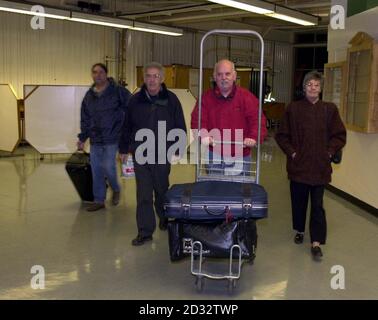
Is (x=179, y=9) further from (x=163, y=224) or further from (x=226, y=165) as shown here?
(x=226, y=165)

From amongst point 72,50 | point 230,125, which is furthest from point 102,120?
point 72,50

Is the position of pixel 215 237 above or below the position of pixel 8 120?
below

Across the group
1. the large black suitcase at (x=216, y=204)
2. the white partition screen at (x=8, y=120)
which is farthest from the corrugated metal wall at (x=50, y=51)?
the large black suitcase at (x=216, y=204)

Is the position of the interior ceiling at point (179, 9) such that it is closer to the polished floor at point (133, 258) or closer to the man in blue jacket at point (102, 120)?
the man in blue jacket at point (102, 120)

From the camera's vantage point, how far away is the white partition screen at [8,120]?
866 cm

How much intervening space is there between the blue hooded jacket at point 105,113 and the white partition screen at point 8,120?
416 cm

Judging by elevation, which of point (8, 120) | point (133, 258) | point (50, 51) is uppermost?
point (50, 51)

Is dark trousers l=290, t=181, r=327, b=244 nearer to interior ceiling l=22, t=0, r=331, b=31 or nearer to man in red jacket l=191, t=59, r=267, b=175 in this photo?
man in red jacket l=191, t=59, r=267, b=175

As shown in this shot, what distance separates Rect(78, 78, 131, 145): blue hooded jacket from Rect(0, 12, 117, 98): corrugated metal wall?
5636mm

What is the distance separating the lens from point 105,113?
4.90 metres

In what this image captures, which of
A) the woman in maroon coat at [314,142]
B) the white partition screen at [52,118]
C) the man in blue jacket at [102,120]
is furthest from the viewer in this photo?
the white partition screen at [52,118]

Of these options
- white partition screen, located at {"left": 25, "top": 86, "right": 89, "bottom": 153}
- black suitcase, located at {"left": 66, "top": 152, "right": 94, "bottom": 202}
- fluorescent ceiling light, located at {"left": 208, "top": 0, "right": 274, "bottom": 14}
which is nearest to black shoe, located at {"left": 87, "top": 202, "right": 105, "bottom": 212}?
black suitcase, located at {"left": 66, "top": 152, "right": 94, "bottom": 202}

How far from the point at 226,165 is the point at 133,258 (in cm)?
102

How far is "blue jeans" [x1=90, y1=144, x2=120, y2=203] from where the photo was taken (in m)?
5.00
